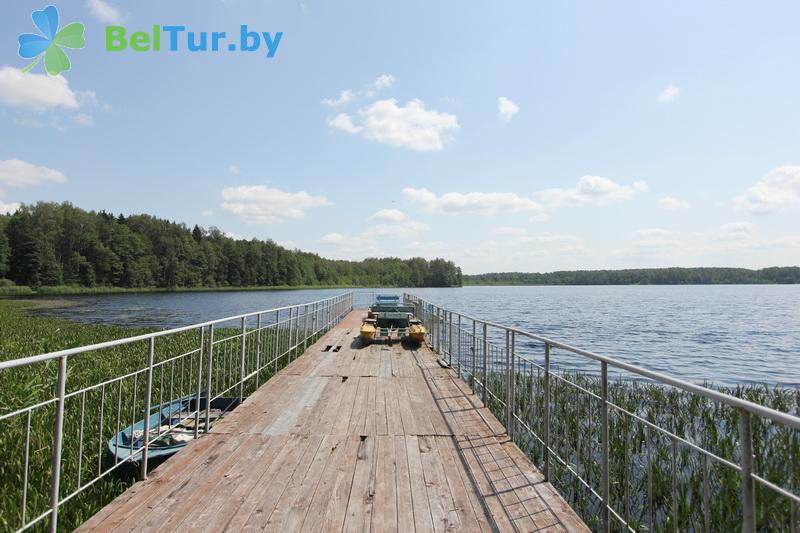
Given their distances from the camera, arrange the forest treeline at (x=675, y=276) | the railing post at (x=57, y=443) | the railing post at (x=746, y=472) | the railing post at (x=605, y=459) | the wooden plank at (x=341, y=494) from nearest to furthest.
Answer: the railing post at (x=746, y=472) < the railing post at (x=57, y=443) < the wooden plank at (x=341, y=494) < the railing post at (x=605, y=459) < the forest treeline at (x=675, y=276)

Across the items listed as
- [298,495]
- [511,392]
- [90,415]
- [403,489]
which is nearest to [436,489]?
[403,489]

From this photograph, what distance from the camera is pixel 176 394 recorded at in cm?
830

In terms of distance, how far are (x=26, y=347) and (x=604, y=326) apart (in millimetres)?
25835

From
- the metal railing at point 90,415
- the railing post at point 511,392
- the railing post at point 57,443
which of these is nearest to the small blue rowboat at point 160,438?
the metal railing at point 90,415

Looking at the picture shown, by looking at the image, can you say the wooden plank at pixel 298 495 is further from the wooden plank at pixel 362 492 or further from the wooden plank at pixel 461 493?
the wooden plank at pixel 461 493

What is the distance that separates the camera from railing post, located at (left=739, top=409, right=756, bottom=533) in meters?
1.74

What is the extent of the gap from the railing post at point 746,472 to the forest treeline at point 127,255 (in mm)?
76456

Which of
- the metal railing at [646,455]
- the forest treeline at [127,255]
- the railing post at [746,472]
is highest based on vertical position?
the forest treeline at [127,255]

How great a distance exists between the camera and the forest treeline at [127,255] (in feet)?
200

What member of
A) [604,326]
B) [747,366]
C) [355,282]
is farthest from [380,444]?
[355,282]

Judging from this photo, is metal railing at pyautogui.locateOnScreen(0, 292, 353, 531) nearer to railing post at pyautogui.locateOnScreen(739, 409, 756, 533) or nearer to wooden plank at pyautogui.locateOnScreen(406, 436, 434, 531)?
wooden plank at pyautogui.locateOnScreen(406, 436, 434, 531)

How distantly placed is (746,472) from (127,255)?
8046 centimetres

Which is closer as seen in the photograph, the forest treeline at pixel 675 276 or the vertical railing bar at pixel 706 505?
the vertical railing bar at pixel 706 505

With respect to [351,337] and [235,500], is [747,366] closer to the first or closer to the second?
[351,337]
